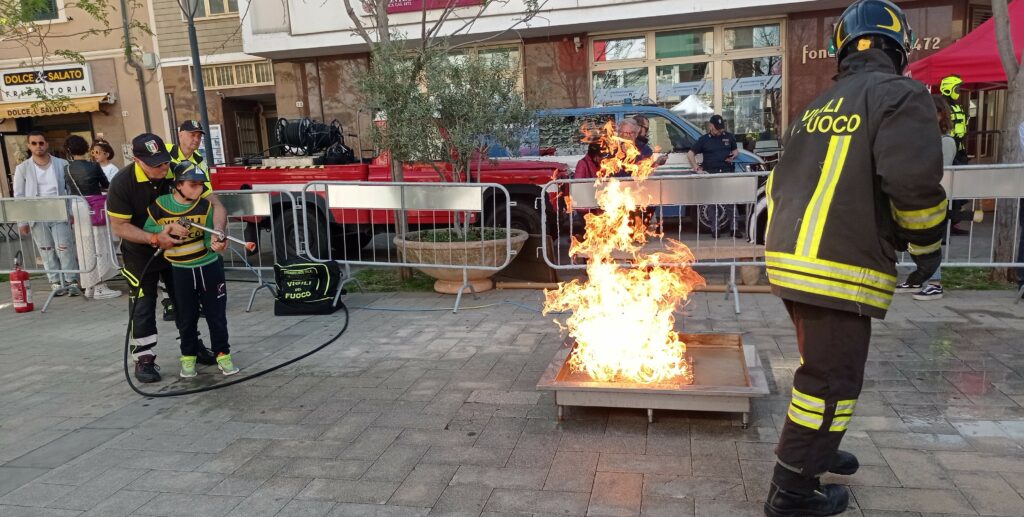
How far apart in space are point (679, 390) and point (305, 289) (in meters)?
4.47

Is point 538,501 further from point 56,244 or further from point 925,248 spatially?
point 56,244

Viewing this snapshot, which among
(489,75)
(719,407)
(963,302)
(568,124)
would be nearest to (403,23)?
(568,124)

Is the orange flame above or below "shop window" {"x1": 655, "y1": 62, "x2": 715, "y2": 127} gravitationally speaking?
below

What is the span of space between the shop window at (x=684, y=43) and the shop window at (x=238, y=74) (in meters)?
11.2

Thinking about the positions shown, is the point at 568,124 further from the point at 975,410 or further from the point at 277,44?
the point at 277,44

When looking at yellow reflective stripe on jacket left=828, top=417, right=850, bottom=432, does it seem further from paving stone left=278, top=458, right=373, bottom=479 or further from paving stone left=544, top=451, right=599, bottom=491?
paving stone left=278, top=458, right=373, bottom=479

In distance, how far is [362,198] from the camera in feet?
24.4

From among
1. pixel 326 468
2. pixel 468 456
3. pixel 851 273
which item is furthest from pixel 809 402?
pixel 326 468

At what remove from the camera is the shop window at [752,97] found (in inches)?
595

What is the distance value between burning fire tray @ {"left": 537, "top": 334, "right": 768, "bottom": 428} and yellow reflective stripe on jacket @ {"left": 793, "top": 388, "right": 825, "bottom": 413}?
765mm

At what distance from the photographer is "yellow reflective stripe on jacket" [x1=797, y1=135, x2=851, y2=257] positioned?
2.63 meters

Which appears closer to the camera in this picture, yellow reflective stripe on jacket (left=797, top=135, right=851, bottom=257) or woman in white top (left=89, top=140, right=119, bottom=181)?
yellow reflective stripe on jacket (left=797, top=135, right=851, bottom=257)

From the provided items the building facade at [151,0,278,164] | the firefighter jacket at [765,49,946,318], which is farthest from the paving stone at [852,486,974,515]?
the building facade at [151,0,278,164]

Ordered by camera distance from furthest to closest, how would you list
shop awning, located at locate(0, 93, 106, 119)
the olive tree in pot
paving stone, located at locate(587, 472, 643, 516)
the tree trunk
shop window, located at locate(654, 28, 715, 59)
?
shop awning, located at locate(0, 93, 106, 119) → shop window, located at locate(654, 28, 715, 59) → the olive tree in pot → the tree trunk → paving stone, located at locate(587, 472, 643, 516)
